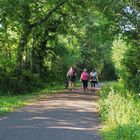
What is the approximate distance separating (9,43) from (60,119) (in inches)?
888

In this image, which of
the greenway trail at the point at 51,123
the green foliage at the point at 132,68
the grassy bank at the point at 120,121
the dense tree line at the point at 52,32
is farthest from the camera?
the green foliage at the point at 132,68

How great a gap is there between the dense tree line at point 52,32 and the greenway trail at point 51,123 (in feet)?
24.6

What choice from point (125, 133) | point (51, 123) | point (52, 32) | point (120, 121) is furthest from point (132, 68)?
point (125, 133)

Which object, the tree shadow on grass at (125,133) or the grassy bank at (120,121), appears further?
the grassy bank at (120,121)

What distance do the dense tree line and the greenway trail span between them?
7503 mm

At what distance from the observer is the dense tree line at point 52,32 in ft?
94.4

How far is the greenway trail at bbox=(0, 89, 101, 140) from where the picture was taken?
13906 millimetres

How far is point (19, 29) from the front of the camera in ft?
115

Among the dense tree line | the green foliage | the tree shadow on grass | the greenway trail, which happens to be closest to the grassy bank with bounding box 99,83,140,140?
the tree shadow on grass

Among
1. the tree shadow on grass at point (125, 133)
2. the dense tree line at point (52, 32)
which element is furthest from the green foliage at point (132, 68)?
the tree shadow on grass at point (125, 133)

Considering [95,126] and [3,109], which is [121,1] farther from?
[95,126]

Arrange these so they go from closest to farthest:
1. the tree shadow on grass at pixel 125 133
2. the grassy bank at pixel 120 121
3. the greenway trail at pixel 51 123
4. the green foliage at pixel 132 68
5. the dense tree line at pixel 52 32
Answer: the tree shadow on grass at pixel 125 133 < the grassy bank at pixel 120 121 < the greenway trail at pixel 51 123 < the dense tree line at pixel 52 32 < the green foliage at pixel 132 68

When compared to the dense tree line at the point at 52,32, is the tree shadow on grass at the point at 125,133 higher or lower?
lower

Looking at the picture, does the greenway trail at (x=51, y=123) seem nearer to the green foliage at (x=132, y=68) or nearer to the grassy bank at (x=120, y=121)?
the grassy bank at (x=120, y=121)
